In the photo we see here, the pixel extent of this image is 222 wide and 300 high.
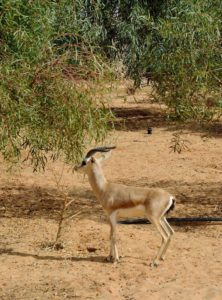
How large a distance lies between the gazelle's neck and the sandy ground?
1.60 ft

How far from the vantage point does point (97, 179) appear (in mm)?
8508

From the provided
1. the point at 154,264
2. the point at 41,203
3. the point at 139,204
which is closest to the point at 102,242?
the point at 154,264

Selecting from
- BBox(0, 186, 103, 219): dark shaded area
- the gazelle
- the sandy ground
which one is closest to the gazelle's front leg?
the gazelle

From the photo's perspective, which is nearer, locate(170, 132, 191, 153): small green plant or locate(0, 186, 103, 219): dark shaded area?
locate(170, 132, 191, 153): small green plant

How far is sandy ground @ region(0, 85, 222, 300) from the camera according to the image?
7.48 metres

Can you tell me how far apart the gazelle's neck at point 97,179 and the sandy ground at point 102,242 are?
1.60 ft

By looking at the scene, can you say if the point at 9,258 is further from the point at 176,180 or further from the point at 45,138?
the point at 176,180

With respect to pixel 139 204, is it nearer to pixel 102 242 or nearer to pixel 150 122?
pixel 102 242

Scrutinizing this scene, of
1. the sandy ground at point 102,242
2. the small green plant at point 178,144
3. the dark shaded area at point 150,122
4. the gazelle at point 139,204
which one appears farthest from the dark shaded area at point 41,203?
the dark shaded area at point 150,122

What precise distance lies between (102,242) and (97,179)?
1.13 metres

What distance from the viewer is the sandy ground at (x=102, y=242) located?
7480 millimetres

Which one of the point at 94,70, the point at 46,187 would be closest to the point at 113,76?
the point at 94,70

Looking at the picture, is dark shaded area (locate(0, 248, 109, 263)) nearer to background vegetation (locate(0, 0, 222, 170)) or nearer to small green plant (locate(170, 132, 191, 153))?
background vegetation (locate(0, 0, 222, 170))

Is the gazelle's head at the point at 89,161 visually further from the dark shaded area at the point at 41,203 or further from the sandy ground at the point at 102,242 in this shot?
the dark shaded area at the point at 41,203
